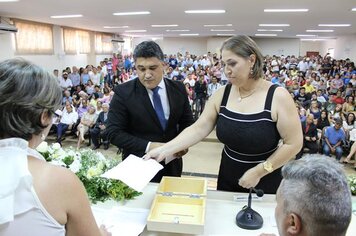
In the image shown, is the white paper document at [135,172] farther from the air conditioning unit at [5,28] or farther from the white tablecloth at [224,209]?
the air conditioning unit at [5,28]

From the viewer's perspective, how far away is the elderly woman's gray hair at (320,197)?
783 millimetres

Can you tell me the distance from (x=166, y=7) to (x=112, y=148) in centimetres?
395

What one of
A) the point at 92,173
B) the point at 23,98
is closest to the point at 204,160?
the point at 92,173

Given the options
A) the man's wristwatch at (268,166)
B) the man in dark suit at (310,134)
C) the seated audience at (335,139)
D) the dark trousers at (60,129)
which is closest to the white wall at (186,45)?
the dark trousers at (60,129)

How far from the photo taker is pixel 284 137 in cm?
158

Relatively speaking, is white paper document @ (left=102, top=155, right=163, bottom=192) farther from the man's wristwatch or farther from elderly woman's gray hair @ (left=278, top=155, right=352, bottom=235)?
elderly woman's gray hair @ (left=278, top=155, right=352, bottom=235)

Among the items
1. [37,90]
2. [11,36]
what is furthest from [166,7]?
[37,90]

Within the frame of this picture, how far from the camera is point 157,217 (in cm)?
137

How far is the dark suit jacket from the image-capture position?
1.90 meters

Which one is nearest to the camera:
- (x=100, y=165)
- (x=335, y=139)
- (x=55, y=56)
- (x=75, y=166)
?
(x=75, y=166)

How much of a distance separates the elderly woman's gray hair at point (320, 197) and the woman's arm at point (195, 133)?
0.94 m

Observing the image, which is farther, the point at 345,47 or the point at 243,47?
the point at 345,47

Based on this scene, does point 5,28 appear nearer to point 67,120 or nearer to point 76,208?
point 67,120

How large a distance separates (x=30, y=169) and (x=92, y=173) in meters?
0.91
